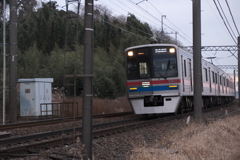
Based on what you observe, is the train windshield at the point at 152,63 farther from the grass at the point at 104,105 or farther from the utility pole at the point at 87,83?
the utility pole at the point at 87,83

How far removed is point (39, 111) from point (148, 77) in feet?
20.0

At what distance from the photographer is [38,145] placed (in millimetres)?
8719

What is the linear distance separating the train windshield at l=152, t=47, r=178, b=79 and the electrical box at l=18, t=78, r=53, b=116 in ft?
19.5

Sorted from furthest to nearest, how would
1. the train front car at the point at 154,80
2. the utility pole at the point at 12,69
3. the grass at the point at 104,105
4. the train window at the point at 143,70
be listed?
1. the grass at the point at 104,105
2. the train window at the point at 143,70
3. the train front car at the point at 154,80
4. the utility pole at the point at 12,69

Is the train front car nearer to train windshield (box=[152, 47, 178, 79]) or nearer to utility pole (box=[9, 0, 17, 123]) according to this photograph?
train windshield (box=[152, 47, 178, 79])

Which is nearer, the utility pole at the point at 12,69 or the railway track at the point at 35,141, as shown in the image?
the railway track at the point at 35,141

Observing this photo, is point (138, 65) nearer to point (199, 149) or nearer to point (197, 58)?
point (197, 58)

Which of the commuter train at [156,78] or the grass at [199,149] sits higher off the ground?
the commuter train at [156,78]

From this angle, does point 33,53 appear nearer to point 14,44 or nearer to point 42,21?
point 42,21

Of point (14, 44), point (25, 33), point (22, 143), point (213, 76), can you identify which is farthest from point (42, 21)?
point (22, 143)

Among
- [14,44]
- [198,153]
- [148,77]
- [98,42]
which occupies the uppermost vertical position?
[98,42]

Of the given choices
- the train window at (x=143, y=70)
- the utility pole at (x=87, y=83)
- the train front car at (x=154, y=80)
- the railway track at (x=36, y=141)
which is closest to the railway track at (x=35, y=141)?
the railway track at (x=36, y=141)

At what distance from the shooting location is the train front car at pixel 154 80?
16.0 metres

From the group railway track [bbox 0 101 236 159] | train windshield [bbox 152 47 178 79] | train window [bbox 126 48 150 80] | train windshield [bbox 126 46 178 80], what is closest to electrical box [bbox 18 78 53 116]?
train window [bbox 126 48 150 80]
